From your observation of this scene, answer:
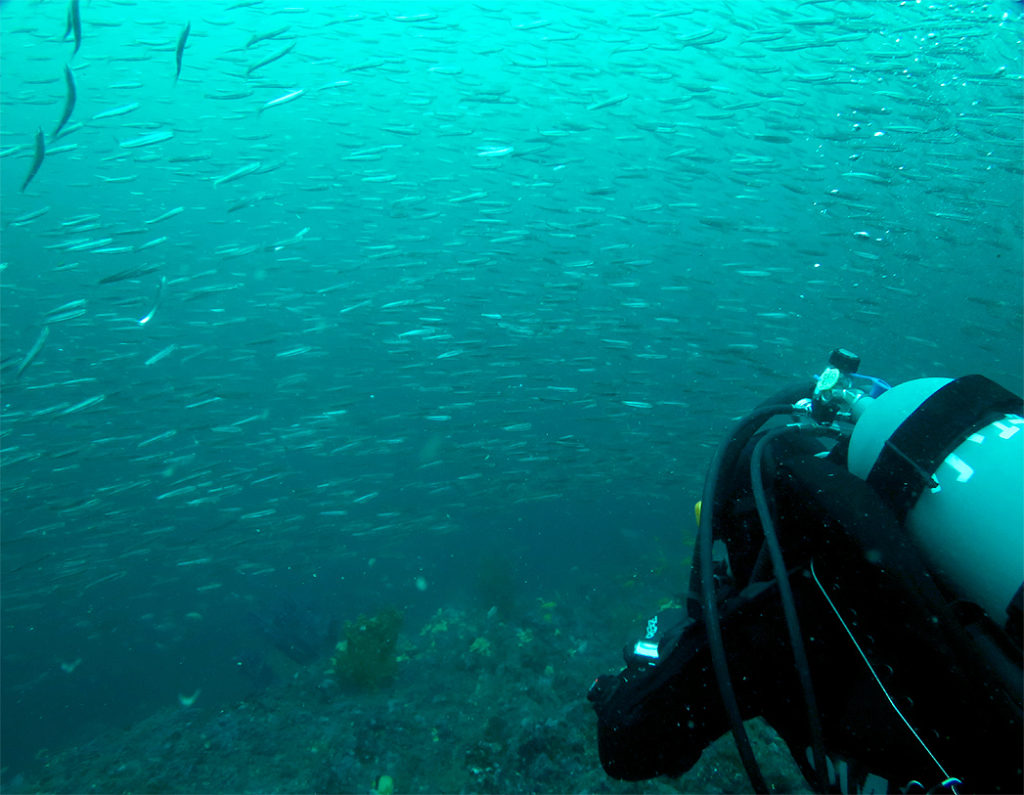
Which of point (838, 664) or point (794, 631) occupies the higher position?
point (794, 631)

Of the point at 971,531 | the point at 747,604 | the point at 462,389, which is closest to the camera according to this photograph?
the point at 971,531

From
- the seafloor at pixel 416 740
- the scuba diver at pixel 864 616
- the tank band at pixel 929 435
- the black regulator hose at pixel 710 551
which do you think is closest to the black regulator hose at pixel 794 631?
the scuba diver at pixel 864 616

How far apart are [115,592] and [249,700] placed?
2413cm

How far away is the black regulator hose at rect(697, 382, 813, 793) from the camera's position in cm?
130

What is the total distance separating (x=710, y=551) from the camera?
1571 mm

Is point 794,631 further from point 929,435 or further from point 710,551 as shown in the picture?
point 929,435

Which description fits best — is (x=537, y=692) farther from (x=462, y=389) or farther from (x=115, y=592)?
(x=115, y=592)

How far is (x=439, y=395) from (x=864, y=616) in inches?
1265

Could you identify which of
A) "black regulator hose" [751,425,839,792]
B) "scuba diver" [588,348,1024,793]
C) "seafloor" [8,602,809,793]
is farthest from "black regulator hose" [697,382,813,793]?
"seafloor" [8,602,809,793]

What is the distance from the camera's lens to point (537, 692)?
24.8 feet

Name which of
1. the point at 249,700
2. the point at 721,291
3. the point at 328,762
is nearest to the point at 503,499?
the point at 249,700

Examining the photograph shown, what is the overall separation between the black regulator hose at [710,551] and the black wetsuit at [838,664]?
2.5 inches

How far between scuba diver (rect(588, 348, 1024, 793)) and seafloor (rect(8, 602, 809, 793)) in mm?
4026

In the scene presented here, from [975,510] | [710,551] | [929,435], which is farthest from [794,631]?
[929,435]
